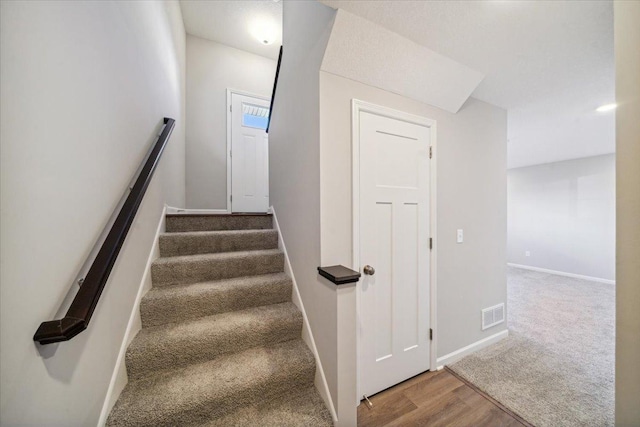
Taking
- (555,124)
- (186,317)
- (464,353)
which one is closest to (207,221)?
(186,317)

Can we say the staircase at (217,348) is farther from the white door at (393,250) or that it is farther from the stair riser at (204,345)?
the white door at (393,250)

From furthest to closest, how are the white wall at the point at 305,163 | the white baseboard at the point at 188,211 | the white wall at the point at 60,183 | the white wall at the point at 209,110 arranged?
the white wall at the point at 209,110, the white baseboard at the point at 188,211, the white wall at the point at 305,163, the white wall at the point at 60,183

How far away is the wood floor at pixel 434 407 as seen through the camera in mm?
1367

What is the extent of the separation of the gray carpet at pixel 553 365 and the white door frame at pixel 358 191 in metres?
0.51

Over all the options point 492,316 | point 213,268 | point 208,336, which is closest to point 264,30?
point 213,268

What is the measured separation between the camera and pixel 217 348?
1.39 meters

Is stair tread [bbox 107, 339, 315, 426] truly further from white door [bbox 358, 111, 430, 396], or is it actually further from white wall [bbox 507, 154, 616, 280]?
white wall [bbox 507, 154, 616, 280]

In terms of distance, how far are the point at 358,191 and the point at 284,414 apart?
137cm

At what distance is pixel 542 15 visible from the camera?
4.10 ft

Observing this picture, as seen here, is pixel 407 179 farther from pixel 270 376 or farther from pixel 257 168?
pixel 257 168

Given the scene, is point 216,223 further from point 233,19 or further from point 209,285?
point 233,19

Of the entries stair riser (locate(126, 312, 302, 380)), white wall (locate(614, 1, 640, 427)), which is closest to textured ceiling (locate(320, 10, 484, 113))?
white wall (locate(614, 1, 640, 427))

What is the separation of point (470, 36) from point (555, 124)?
2.43 m

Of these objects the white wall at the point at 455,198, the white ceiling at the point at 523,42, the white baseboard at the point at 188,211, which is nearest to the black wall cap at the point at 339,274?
the white wall at the point at 455,198
